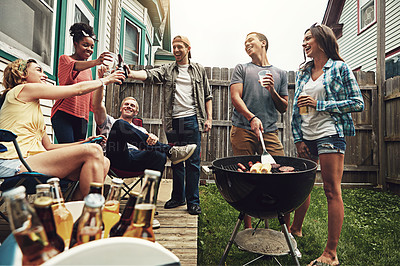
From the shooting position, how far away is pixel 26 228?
44 cm

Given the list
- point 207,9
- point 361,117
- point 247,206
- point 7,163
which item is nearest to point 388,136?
point 361,117

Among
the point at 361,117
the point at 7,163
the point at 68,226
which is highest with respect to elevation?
the point at 361,117

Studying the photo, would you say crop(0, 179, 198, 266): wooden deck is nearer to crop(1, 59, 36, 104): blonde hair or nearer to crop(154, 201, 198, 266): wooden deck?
crop(154, 201, 198, 266): wooden deck

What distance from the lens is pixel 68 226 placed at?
2.17 feet

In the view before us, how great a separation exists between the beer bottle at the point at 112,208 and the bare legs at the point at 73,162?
63cm

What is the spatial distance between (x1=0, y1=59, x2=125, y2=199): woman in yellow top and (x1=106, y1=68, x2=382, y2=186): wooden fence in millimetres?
2465

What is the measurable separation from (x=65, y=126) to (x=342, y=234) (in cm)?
280

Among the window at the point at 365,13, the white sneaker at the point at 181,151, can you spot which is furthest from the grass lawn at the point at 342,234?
the window at the point at 365,13

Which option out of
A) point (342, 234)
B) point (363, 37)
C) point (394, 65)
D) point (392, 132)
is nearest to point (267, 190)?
point (342, 234)

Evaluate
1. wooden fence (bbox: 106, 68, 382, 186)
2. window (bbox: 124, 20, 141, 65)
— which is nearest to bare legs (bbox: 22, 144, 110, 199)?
wooden fence (bbox: 106, 68, 382, 186)

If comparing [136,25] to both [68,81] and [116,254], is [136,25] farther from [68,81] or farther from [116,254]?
[116,254]

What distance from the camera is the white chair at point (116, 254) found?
431 mm

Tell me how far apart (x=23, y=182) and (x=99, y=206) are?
1096mm

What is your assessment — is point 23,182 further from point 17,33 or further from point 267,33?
point 267,33
